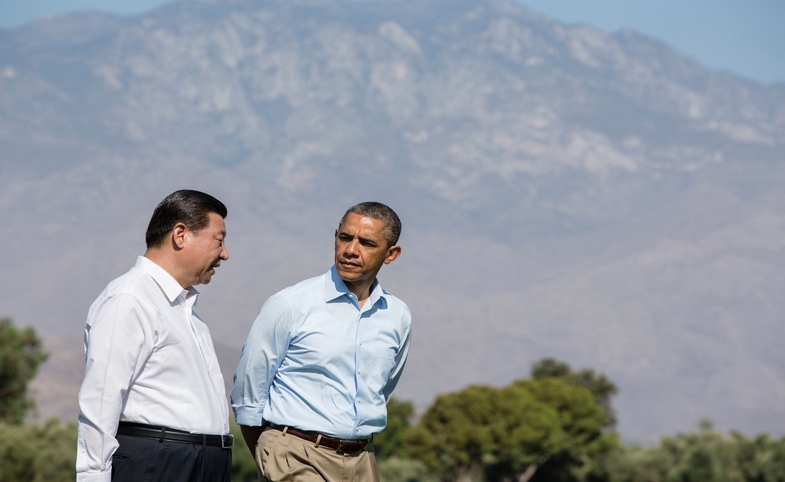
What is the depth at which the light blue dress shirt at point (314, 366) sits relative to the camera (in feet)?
18.5

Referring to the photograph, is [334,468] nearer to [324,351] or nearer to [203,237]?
[324,351]

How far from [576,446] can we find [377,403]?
171ft

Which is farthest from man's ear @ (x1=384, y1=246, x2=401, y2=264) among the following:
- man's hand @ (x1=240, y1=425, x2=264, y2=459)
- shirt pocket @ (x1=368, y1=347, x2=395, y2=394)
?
man's hand @ (x1=240, y1=425, x2=264, y2=459)

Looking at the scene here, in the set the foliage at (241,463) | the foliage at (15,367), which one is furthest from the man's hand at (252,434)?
the foliage at (15,367)

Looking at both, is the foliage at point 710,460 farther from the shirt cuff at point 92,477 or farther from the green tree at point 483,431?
the shirt cuff at point 92,477

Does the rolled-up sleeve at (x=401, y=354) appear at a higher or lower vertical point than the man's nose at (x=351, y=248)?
lower

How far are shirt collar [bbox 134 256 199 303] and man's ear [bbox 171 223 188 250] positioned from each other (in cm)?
14

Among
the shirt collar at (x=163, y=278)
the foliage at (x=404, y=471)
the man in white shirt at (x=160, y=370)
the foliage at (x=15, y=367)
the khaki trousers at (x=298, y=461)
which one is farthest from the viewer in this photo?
the foliage at (x=404, y=471)

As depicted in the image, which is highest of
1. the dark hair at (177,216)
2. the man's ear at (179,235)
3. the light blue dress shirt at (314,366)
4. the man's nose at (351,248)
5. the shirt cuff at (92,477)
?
the man's nose at (351,248)

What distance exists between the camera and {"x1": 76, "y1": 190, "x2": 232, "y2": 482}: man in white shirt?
4551 millimetres

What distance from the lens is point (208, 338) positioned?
5.28 metres

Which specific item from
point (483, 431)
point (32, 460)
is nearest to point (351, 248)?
point (32, 460)

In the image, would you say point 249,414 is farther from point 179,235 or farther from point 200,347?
point 179,235

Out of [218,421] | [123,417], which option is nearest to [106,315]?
Result: [123,417]
